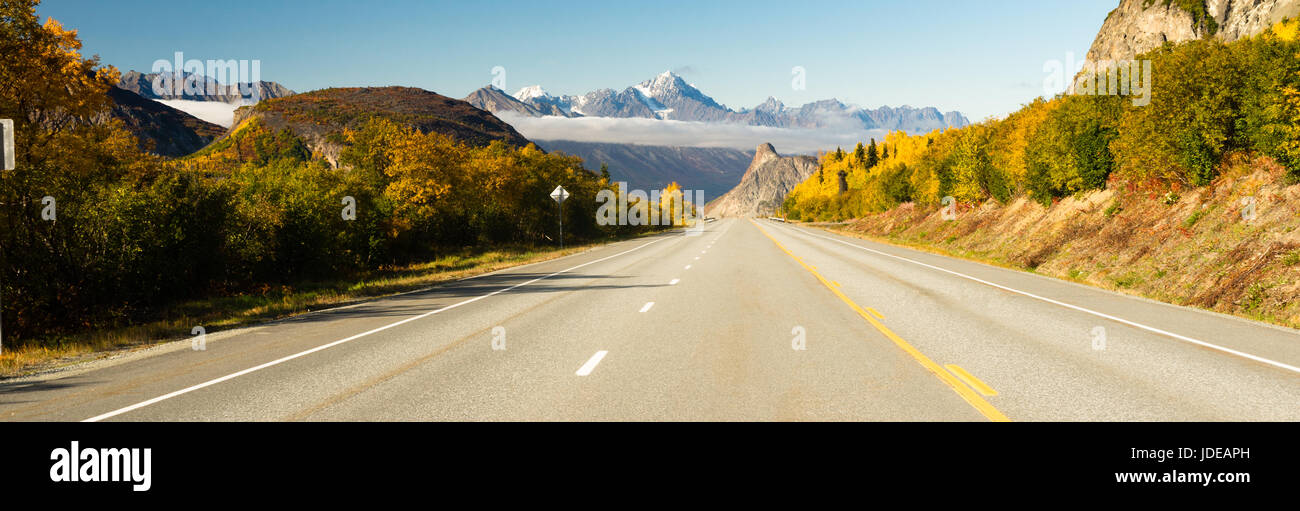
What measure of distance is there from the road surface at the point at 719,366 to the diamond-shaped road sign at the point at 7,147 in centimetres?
342

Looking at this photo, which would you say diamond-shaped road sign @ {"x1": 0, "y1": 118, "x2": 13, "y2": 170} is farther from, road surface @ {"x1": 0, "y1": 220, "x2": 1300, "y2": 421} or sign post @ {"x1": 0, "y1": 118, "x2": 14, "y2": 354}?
road surface @ {"x1": 0, "y1": 220, "x2": 1300, "y2": 421}

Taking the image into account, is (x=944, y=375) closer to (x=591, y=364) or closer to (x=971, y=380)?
(x=971, y=380)

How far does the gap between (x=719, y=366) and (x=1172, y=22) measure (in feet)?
382

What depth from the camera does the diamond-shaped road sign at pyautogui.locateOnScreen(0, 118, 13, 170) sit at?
388 inches

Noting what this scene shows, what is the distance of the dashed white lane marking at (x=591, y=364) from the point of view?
7.64 metres

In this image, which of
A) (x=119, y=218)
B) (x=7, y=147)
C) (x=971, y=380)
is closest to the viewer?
(x=971, y=380)

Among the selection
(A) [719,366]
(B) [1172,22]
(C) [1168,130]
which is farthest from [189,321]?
(B) [1172,22]

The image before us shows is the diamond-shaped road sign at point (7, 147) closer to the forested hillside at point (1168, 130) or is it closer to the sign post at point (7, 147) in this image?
the sign post at point (7, 147)

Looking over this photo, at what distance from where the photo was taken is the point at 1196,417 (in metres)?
5.56

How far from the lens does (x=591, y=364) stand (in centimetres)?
812

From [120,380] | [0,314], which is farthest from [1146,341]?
[0,314]

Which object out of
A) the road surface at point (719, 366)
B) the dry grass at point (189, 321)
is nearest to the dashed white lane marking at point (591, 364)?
the road surface at point (719, 366)
